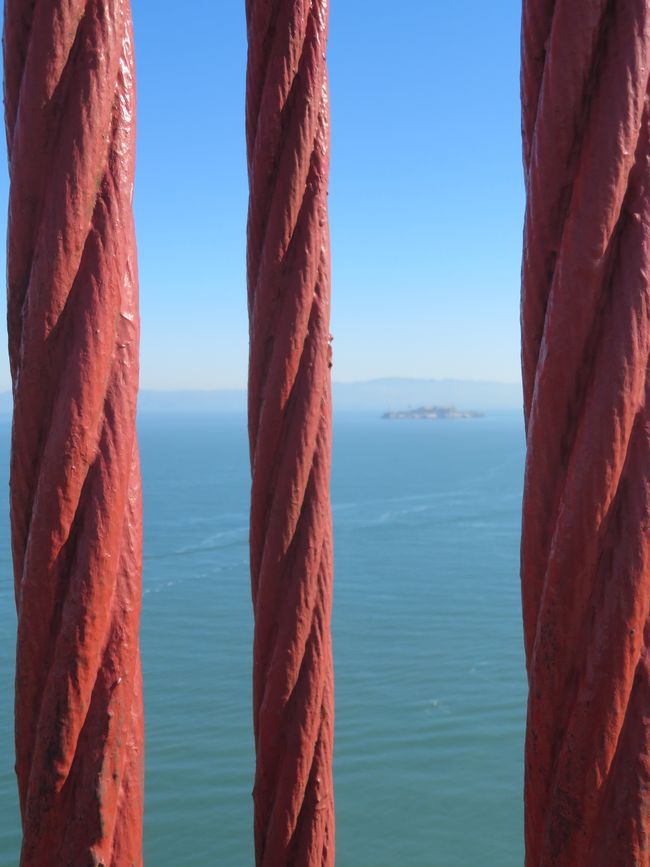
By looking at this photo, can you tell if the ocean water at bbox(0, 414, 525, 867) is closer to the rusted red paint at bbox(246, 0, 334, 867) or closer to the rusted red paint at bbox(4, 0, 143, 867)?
the rusted red paint at bbox(246, 0, 334, 867)

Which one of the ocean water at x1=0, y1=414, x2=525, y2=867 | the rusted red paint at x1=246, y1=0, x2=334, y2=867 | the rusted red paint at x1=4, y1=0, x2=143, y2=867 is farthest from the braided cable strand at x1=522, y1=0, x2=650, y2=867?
the ocean water at x1=0, y1=414, x2=525, y2=867

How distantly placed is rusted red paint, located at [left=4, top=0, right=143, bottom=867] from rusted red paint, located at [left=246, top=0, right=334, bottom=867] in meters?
0.41

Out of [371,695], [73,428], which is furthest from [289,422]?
[371,695]

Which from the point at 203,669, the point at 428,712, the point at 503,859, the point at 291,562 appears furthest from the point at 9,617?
the point at 291,562

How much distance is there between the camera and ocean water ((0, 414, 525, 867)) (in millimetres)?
12562

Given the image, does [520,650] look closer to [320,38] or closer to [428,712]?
[428,712]

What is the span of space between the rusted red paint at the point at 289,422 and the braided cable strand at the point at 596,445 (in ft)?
1.64

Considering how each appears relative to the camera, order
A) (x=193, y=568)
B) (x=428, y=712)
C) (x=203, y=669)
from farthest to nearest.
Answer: (x=193, y=568) < (x=203, y=669) < (x=428, y=712)

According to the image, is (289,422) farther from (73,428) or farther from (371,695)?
(371,695)

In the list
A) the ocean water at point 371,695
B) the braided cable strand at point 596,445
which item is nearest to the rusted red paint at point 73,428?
the braided cable strand at point 596,445

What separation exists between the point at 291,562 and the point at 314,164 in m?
0.53

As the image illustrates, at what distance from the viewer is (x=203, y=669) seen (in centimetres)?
1795

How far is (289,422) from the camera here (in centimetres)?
130

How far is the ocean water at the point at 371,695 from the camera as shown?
1256 centimetres
